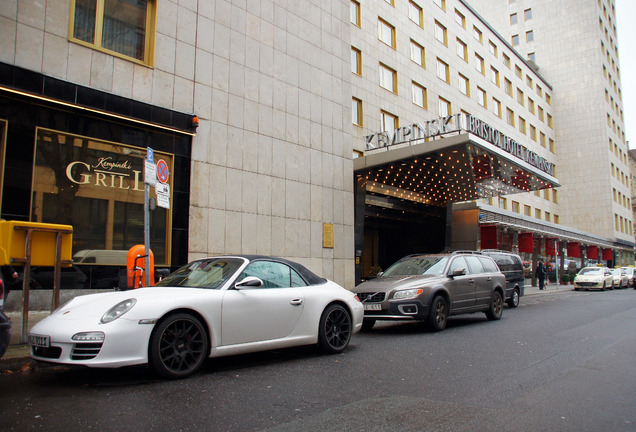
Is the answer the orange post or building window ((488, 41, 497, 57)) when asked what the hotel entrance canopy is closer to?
the orange post

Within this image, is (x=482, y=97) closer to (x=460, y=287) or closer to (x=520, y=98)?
(x=520, y=98)

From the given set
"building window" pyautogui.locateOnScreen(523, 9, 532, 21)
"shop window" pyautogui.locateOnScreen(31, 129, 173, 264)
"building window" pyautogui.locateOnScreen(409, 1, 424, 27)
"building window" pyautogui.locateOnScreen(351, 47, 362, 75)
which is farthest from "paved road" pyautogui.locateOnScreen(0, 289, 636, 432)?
"building window" pyautogui.locateOnScreen(523, 9, 532, 21)

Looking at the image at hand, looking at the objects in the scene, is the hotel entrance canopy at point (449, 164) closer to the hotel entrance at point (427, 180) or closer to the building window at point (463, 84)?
the hotel entrance at point (427, 180)

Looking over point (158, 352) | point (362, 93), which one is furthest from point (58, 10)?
point (362, 93)

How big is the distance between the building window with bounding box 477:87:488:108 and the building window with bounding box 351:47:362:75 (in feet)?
49.6

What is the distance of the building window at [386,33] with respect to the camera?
88.1 feet

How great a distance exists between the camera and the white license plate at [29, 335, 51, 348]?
477cm

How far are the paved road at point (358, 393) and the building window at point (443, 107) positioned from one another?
25.4 meters

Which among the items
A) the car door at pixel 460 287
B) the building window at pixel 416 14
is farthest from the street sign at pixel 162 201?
the building window at pixel 416 14

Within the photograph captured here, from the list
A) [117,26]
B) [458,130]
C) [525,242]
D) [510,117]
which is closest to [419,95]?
[525,242]

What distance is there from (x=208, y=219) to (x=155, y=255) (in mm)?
1823

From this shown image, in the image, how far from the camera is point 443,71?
32312 millimetres

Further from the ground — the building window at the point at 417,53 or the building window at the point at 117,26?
the building window at the point at 417,53

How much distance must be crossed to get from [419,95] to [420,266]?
69.3ft
